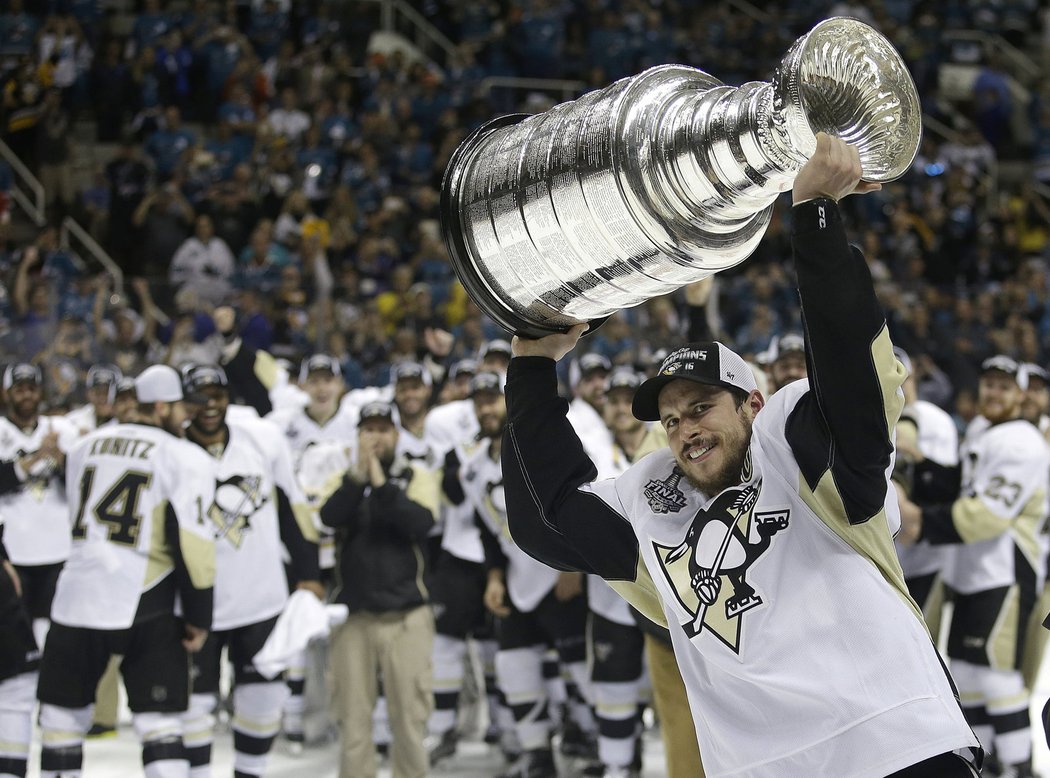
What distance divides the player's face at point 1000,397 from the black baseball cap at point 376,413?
8.46ft

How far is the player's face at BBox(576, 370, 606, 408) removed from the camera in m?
6.73

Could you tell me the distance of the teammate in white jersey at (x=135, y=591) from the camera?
464cm

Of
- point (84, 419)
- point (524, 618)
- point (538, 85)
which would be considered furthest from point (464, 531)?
point (538, 85)

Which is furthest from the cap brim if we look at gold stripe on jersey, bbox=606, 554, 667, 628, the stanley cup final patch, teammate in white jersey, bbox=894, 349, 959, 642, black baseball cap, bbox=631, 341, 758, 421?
teammate in white jersey, bbox=894, 349, 959, 642

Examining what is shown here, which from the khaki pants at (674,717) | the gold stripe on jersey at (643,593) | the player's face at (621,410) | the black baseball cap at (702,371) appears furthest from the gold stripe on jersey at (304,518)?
the black baseball cap at (702,371)

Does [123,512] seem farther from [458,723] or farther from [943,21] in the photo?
[943,21]

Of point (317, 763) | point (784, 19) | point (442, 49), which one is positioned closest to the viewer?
point (317, 763)

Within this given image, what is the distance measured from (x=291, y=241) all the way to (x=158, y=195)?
134 centimetres

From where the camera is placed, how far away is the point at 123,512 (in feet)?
15.6

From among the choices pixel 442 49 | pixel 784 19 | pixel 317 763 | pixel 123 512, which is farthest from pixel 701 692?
pixel 784 19

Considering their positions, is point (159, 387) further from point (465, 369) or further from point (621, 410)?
point (465, 369)

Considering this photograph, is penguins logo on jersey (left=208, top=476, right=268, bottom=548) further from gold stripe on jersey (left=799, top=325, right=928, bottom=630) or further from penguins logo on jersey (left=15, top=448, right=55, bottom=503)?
gold stripe on jersey (left=799, top=325, right=928, bottom=630)

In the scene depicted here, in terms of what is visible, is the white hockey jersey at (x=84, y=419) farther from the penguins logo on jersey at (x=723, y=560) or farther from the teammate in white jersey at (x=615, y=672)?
the penguins logo on jersey at (x=723, y=560)

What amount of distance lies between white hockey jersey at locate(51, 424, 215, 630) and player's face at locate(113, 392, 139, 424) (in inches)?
66.3
